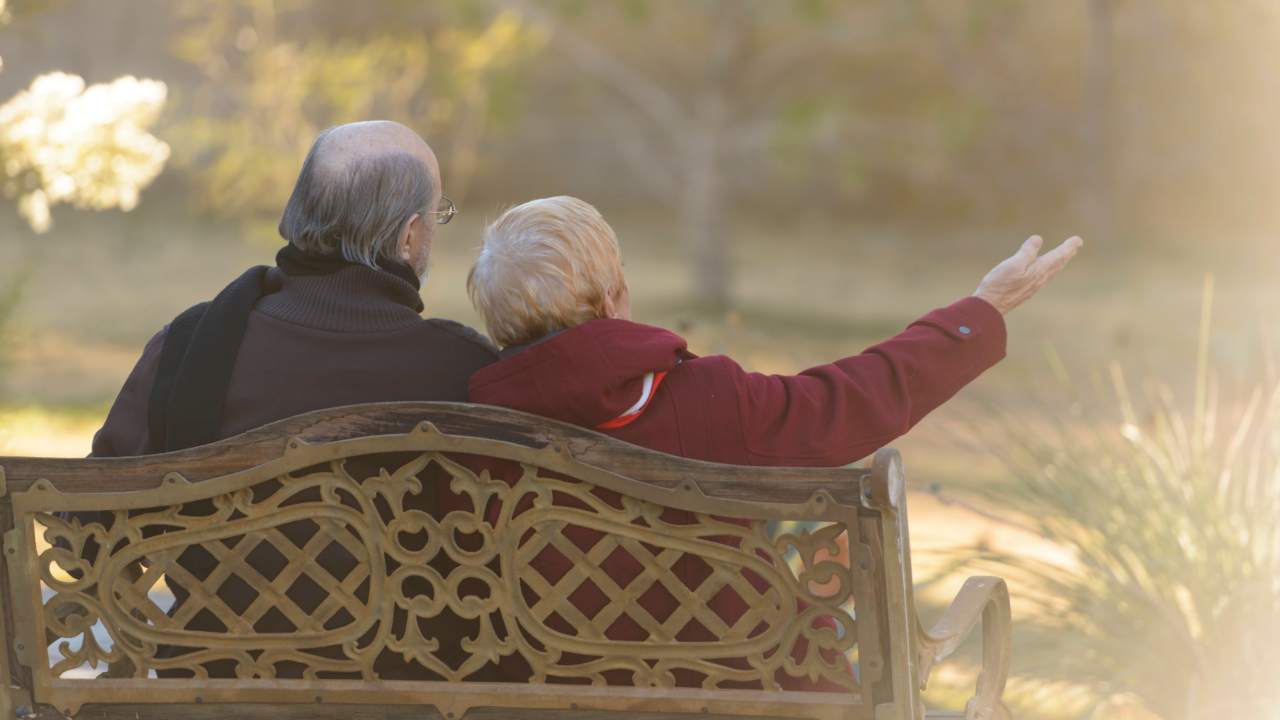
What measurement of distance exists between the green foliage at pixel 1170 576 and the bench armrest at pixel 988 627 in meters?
0.82

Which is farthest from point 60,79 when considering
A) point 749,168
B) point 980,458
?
point 749,168

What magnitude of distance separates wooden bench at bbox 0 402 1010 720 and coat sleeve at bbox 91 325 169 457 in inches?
3.7

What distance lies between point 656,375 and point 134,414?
2.32 feet

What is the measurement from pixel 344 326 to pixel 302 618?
0.37 metres

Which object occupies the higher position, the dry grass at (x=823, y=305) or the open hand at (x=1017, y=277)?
the dry grass at (x=823, y=305)

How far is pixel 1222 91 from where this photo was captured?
60.3 ft

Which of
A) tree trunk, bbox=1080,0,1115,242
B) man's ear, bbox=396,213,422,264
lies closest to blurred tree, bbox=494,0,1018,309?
tree trunk, bbox=1080,0,1115,242

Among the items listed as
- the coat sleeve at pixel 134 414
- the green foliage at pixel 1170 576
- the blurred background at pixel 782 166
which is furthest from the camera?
the blurred background at pixel 782 166

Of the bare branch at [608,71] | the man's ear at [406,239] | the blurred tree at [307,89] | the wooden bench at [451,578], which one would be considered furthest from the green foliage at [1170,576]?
the bare branch at [608,71]

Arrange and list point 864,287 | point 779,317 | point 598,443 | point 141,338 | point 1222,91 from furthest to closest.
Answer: point 1222,91
point 864,287
point 779,317
point 141,338
point 598,443

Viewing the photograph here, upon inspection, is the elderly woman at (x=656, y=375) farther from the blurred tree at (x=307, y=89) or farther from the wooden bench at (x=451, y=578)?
the blurred tree at (x=307, y=89)

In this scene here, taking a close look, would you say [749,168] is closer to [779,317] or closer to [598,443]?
[779,317]

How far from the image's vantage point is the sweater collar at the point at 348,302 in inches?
79.6

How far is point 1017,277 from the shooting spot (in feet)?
6.97
